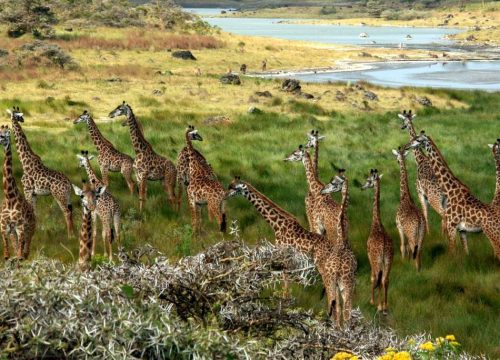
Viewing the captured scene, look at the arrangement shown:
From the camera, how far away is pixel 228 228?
39.5 feet

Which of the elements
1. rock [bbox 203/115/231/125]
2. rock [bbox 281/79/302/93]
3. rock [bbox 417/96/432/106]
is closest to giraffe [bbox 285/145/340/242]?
rock [bbox 203/115/231/125]

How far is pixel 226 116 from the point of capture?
85.9 feet

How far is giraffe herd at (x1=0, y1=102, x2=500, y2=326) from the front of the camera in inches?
328

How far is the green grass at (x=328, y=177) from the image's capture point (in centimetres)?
884

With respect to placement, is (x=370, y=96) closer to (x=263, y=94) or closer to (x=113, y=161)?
(x=263, y=94)

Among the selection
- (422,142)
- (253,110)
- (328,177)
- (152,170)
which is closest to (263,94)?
(253,110)

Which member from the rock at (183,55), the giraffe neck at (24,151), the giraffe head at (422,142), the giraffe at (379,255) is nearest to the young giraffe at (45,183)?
the giraffe neck at (24,151)

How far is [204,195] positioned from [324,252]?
369cm

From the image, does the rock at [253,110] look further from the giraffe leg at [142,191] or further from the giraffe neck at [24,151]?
the giraffe neck at [24,151]

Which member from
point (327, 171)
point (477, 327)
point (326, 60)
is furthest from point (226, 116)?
point (326, 60)

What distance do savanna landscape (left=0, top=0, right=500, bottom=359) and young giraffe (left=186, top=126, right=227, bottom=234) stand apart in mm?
318

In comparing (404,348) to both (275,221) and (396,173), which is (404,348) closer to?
(275,221)

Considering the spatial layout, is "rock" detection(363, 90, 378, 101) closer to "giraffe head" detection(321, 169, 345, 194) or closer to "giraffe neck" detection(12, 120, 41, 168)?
"giraffe neck" detection(12, 120, 41, 168)

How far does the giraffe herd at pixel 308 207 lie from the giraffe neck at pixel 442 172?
0.02 metres
